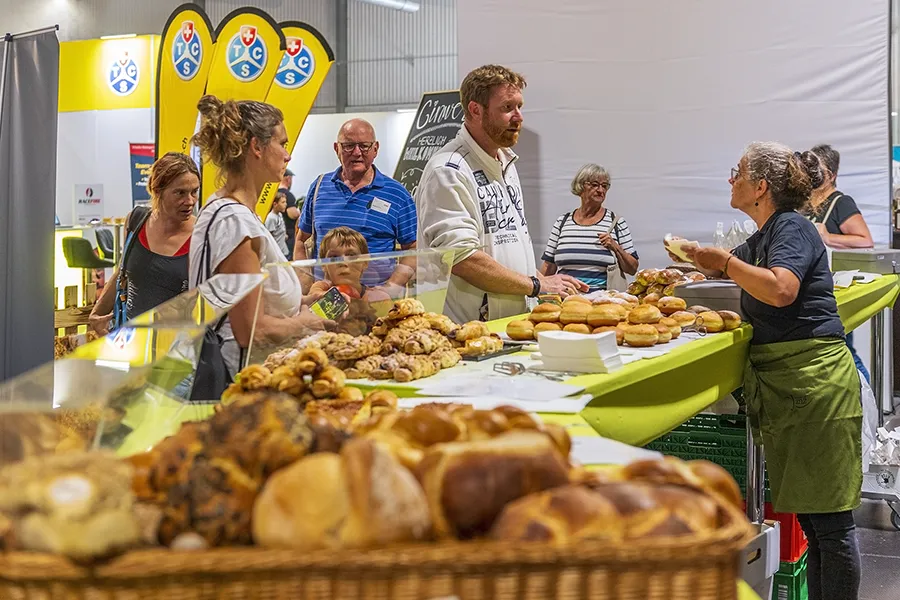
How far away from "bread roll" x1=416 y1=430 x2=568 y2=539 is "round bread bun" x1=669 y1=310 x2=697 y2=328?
7.79 feet

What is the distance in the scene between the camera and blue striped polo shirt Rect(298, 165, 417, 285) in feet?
15.8

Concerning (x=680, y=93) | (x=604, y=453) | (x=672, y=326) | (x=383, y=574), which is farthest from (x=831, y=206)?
(x=383, y=574)

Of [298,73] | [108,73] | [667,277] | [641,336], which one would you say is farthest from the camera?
[108,73]

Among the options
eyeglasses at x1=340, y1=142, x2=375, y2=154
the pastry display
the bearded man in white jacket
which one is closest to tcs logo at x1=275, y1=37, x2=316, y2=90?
eyeglasses at x1=340, y1=142, x2=375, y2=154

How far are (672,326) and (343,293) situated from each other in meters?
1.19

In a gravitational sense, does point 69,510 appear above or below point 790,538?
above

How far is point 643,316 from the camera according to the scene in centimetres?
294

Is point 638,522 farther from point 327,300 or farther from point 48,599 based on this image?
point 327,300

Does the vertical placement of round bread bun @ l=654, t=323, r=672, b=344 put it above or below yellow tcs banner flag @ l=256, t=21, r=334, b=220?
below

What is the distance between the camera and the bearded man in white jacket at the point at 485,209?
11.7 feet

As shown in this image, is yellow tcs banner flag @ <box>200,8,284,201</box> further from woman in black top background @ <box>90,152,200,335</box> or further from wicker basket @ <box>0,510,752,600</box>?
wicker basket @ <box>0,510,752,600</box>

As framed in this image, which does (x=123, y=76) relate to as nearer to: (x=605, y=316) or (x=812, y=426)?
(x=605, y=316)

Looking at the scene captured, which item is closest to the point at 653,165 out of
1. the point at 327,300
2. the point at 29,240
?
the point at 29,240

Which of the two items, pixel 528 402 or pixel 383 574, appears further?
pixel 528 402
